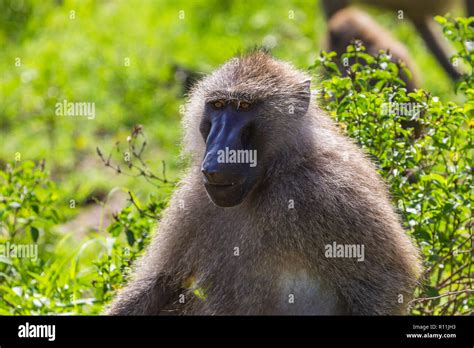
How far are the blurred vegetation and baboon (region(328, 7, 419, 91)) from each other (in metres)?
0.72

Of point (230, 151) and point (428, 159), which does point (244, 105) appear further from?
point (428, 159)

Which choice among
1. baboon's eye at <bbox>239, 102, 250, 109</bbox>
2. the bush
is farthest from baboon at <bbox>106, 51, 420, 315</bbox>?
the bush

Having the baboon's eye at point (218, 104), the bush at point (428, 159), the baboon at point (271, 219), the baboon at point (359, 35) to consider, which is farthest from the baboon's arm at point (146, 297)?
the baboon at point (359, 35)

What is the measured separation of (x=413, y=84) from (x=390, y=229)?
185 inches

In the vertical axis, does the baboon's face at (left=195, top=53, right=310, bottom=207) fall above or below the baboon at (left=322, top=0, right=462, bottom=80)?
below

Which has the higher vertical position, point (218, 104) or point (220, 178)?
point (218, 104)

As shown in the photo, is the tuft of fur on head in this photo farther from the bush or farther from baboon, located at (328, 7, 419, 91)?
baboon, located at (328, 7, 419, 91)

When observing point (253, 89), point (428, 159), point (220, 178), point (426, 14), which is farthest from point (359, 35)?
point (220, 178)

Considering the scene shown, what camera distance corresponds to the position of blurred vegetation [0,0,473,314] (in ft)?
17.4

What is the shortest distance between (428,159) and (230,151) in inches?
62.9

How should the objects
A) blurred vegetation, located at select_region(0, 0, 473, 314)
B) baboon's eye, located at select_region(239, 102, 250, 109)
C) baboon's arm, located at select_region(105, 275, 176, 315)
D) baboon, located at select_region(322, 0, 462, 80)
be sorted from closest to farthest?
baboon's eye, located at select_region(239, 102, 250, 109)
baboon's arm, located at select_region(105, 275, 176, 315)
blurred vegetation, located at select_region(0, 0, 473, 314)
baboon, located at select_region(322, 0, 462, 80)

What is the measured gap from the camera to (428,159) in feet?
18.4

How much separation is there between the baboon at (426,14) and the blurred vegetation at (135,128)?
36 cm

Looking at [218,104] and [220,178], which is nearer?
[220,178]
